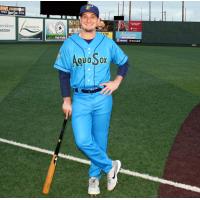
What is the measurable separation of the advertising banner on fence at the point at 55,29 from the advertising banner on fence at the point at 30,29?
851 millimetres

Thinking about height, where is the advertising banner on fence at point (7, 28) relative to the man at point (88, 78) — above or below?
above

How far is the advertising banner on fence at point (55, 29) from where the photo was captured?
140ft

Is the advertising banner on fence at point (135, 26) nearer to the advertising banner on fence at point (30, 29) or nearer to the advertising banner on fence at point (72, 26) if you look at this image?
the advertising banner on fence at point (72, 26)

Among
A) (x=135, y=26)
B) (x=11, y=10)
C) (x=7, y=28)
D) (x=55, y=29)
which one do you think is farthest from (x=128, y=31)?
(x=11, y=10)

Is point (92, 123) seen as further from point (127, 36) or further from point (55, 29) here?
point (127, 36)

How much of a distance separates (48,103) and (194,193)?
252 inches

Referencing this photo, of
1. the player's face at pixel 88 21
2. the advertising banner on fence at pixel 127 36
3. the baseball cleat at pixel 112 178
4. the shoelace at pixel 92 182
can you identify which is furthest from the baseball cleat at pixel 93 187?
the advertising banner on fence at pixel 127 36

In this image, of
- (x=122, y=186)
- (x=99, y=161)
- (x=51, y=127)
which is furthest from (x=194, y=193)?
(x=51, y=127)

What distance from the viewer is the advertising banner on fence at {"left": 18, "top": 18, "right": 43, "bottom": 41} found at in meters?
40.2

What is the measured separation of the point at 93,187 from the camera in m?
5.16

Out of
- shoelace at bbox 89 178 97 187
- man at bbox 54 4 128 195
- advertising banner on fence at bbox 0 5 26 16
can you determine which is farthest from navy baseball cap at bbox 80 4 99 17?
advertising banner on fence at bbox 0 5 26 16

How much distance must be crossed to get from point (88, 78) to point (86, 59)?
8.5 inches

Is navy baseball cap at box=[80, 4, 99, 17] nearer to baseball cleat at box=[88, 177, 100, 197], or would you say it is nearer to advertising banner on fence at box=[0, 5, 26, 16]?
baseball cleat at box=[88, 177, 100, 197]

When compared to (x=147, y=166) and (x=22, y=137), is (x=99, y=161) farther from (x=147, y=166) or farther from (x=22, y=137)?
(x=22, y=137)
